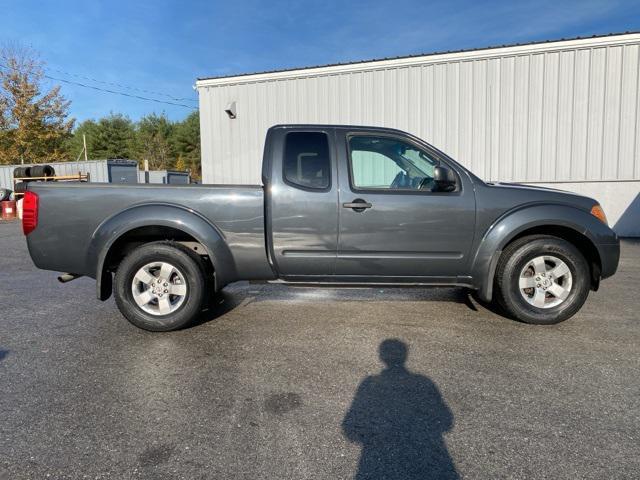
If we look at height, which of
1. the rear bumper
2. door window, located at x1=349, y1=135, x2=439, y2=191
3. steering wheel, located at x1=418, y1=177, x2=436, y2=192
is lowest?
the rear bumper

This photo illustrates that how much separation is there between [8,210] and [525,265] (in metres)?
21.7

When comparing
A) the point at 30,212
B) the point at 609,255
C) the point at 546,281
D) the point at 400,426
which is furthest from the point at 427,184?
the point at 30,212

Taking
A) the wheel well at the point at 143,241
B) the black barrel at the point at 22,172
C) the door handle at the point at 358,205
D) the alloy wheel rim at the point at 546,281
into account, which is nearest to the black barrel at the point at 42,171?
the black barrel at the point at 22,172

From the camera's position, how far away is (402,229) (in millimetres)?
3953

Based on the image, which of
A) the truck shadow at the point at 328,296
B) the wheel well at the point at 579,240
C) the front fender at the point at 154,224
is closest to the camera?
the front fender at the point at 154,224

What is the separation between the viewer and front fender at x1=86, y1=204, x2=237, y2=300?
12.6 ft

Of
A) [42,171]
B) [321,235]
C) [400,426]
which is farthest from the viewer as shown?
[42,171]

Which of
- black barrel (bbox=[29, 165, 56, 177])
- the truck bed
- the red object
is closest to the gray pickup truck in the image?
the truck bed

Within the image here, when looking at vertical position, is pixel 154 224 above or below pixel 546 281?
above

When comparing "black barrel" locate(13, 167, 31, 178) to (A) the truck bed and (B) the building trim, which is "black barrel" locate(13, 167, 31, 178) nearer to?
(B) the building trim

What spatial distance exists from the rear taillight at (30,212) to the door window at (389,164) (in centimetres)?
294

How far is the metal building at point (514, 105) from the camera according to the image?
10.3 meters

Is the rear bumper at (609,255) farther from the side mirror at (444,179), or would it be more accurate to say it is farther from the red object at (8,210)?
the red object at (8,210)

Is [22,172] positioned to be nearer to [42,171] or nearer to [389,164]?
[42,171]
